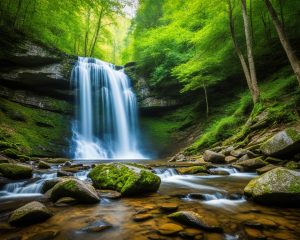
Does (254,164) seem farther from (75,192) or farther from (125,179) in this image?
(75,192)

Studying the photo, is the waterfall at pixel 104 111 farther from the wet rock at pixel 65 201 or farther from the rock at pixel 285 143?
the wet rock at pixel 65 201

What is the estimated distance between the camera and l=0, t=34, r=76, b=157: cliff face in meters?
12.7

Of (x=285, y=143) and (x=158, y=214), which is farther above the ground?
(x=285, y=143)

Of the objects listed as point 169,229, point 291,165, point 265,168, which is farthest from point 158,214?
point 291,165

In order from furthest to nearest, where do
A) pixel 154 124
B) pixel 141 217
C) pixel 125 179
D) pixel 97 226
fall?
1. pixel 154 124
2. pixel 125 179
3. pixel 141 217
4. pixel 97 226

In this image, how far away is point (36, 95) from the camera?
51.5ft

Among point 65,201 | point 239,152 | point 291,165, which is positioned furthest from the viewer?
point 239,152

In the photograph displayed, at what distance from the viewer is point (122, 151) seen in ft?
53.0

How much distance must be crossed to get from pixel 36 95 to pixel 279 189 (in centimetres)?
1570

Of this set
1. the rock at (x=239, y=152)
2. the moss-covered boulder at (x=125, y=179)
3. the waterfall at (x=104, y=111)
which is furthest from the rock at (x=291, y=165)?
the waterfall at (x=104, y=111)

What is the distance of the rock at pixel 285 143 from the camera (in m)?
6.25

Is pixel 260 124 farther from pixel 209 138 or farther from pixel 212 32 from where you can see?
pixel 212 32

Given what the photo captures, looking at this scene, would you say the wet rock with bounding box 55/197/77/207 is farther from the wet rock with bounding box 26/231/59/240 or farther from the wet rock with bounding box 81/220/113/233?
the wet rock with bounding box 26/231/59/240

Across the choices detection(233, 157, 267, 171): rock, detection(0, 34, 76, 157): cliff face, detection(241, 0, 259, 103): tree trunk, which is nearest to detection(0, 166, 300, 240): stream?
detection(233, 157, 267, 171): rock
